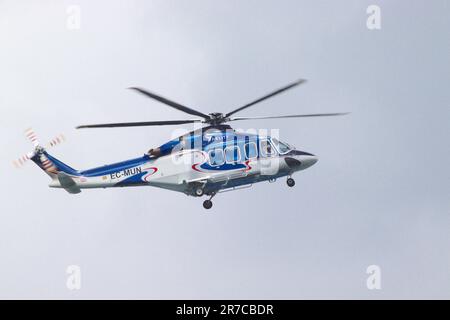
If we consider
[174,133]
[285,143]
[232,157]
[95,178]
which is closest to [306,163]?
[285,143]

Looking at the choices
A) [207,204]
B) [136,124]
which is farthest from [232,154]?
[136,124]

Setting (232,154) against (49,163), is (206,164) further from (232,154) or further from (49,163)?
(49,163)

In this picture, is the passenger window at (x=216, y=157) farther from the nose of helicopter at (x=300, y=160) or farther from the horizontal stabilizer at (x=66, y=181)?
the horizontal stabilizer at (x=66, y=181)

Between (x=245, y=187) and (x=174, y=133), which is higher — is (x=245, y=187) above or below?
below

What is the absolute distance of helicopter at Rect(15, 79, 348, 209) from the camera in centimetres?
4294

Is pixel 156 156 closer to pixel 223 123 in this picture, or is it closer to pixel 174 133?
pixel 174 133

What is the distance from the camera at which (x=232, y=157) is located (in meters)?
43.0

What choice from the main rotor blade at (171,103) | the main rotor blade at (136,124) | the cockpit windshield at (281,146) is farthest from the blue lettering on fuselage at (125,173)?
the cockpit windshield at (281,146)

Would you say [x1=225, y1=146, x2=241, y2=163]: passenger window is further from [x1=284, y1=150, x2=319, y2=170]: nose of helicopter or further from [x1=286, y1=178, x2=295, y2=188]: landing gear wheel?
[x1=286, y1=178, x2=295, y2=188]: landing gear wheel

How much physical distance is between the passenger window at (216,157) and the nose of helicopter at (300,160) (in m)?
3.94

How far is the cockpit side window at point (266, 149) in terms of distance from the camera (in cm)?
4343

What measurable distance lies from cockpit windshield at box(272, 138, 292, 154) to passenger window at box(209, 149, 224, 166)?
348 cm

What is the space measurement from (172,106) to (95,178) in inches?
298

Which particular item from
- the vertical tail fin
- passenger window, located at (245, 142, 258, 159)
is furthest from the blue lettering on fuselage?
passenger window, located at (245, 142, 258, 159)
